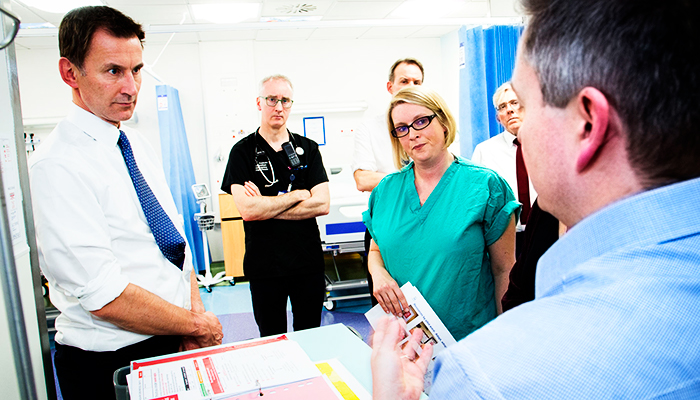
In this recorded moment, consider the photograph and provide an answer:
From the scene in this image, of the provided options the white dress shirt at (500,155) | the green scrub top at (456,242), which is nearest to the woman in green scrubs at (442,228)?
the green scrub top at (456,242)

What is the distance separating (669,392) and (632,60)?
0.31 metres

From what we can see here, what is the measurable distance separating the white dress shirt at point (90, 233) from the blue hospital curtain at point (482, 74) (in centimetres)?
206

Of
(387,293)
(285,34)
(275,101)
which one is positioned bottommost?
(387,293)

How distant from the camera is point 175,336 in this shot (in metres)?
1.35

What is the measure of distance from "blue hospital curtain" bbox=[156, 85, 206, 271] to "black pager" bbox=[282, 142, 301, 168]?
10.2 ft

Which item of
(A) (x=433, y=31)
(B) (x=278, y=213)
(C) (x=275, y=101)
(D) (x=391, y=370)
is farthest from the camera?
(A) (x=433, y=31)

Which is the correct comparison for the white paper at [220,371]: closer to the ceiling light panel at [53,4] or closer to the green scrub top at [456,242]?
the green scrub top at [456,242]

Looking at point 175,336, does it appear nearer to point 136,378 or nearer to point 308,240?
point 136,378

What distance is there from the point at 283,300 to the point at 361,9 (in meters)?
3.65

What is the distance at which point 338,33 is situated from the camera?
5.50 m

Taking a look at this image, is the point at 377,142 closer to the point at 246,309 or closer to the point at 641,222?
the point at 641,222

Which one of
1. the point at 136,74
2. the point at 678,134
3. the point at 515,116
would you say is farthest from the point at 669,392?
the point at 515,116

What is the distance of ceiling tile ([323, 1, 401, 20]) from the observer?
440cm

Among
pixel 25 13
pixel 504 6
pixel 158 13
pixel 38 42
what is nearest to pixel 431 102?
pixel 504 6
